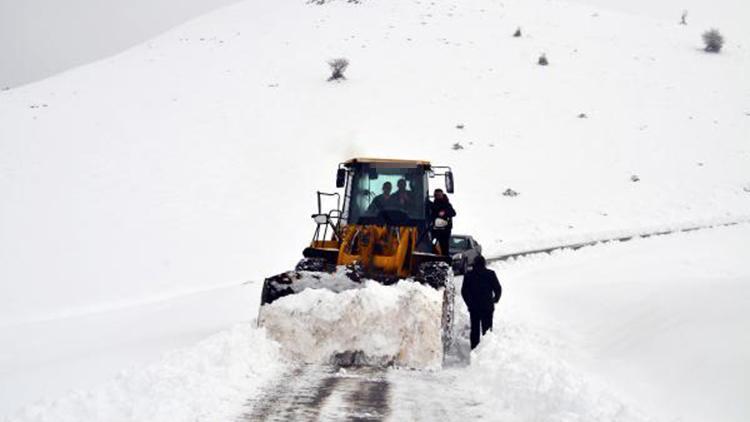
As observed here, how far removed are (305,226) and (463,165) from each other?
411 inches

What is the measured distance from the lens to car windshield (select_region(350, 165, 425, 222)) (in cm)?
1205

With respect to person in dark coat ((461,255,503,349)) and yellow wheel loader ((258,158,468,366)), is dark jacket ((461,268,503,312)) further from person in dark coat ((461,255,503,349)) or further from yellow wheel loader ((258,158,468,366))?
yellow wheel loader ((258,158,468,366))

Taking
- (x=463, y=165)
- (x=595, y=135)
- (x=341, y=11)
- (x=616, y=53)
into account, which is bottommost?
(x=463, y=165)

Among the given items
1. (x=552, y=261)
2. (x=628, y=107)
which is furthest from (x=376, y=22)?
(x=552, y=261)

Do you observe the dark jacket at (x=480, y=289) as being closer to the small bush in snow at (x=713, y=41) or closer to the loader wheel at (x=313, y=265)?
the loader wheel at (x=313, y=265)

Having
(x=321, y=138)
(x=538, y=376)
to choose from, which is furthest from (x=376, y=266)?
(x=321, y=138)

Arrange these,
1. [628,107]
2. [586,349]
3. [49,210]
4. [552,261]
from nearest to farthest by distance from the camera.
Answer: [586,349] < [552,261] < [49,210] < [628,107]

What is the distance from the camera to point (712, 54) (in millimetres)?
54250

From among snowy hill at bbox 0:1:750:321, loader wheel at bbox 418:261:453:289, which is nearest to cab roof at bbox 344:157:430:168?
loader wheel at bbox 418:261:453:289

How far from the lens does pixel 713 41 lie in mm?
54688

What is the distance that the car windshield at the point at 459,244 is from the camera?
1619 centimetres

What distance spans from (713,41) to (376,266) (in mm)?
51632

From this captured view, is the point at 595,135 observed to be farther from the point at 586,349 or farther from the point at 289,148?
the point at 586,349

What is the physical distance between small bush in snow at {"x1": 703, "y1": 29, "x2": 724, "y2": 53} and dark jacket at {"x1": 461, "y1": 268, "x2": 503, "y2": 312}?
5087cm
